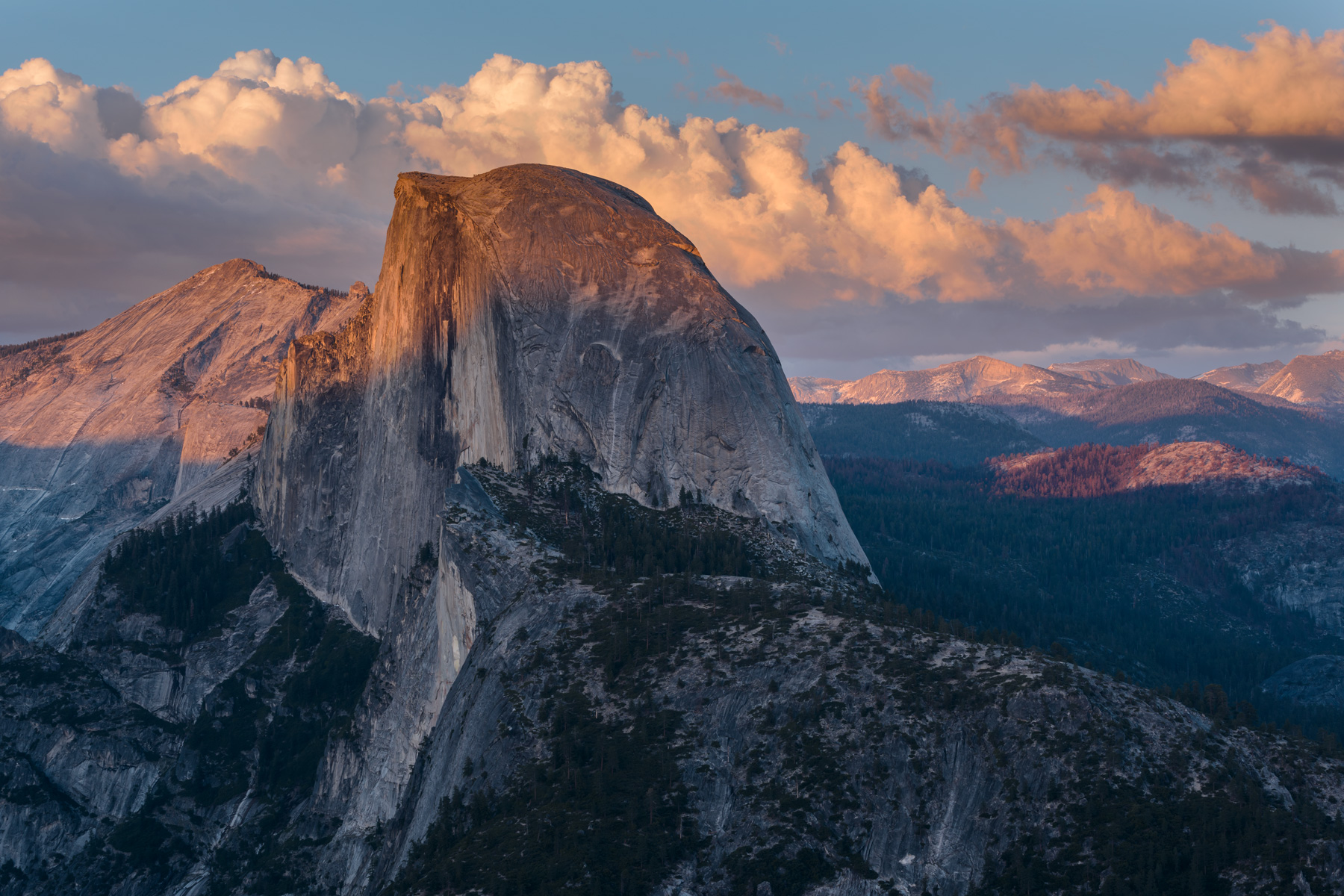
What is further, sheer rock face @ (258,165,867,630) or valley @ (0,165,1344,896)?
sheer rock face @ (258,165,867,630)

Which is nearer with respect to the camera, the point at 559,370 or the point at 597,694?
the point at 597,694

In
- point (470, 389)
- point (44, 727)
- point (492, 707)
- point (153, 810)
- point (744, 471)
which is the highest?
point (470, 389)

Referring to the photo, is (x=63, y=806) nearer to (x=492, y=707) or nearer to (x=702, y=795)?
(x=492, y=707)

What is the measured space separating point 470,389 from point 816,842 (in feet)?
327

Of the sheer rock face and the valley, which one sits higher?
the sheer rock face

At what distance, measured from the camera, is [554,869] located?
8088 centimetres

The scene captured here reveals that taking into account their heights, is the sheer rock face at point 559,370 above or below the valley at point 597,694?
above

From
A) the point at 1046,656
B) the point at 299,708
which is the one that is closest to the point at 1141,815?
the point at 1046,656

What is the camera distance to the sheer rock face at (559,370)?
499 ft

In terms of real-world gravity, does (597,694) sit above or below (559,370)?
below

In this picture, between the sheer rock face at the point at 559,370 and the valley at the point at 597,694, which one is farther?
the sheer rock face at the point at 559,370

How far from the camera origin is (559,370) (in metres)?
159

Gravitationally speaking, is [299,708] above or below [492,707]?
below

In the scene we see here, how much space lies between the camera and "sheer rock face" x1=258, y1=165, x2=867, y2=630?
499 ft
